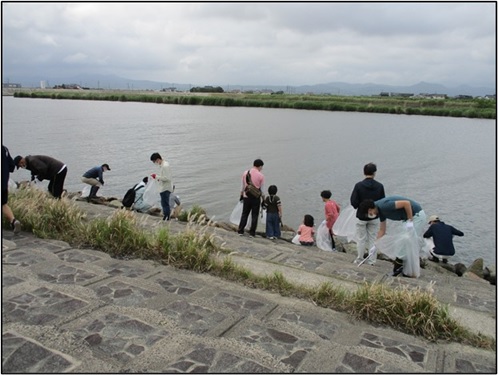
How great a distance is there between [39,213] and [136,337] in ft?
14.9

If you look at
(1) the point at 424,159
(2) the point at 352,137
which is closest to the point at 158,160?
(1) the point at 424,159

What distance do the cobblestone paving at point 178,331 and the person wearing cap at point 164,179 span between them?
4341 mm

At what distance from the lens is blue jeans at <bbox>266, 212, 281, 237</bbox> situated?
10.3 m

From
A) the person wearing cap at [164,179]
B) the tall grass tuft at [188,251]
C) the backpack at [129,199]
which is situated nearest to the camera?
the tall grass tuft at [188,251]

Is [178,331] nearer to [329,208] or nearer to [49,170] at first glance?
[329,208]

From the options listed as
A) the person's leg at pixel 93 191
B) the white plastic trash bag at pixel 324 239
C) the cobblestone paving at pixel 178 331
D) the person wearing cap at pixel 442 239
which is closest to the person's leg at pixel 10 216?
the cobblestone paving at pixel 178 331

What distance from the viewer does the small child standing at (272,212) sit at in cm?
1015

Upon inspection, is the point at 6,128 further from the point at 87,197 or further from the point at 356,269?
the point at 356,269

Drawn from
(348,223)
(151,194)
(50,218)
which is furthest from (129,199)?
(348,223)

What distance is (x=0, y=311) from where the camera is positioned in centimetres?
426

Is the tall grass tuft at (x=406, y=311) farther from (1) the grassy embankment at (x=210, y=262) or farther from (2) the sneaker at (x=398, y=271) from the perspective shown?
(2) the sneaker at (x=398, y=271)

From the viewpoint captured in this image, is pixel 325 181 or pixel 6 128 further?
pixel 6 128

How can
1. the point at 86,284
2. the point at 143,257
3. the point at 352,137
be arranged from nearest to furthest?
1. the point at 86,284
2. the point at 143,257
3. the point at 352,137

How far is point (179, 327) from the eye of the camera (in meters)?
4.52
